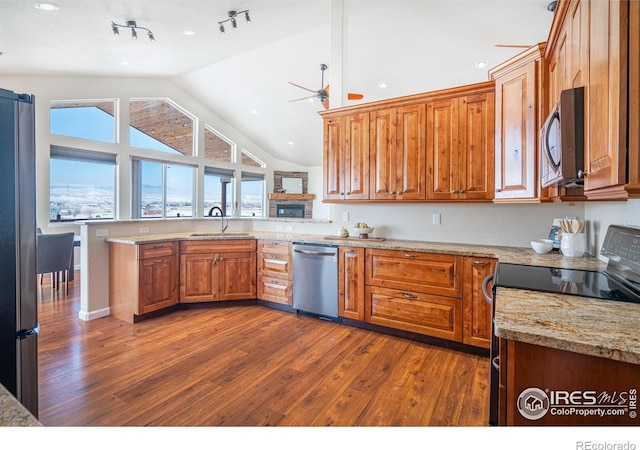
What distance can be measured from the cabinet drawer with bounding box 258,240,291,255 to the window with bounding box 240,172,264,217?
4.96 meters

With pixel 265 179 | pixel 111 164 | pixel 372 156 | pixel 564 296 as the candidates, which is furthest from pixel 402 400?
pixel 265 179

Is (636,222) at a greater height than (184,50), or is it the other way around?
(184,50)

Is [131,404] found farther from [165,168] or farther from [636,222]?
[165,168]

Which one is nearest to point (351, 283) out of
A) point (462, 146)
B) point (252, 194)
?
point (462, 146)

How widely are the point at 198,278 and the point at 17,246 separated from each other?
2.54 metres

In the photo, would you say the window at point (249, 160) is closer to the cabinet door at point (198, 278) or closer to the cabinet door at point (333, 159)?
the cabinet door at point (198, 278)

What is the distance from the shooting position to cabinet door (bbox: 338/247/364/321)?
3.19m

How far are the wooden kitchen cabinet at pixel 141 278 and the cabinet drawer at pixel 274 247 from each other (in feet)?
3.21

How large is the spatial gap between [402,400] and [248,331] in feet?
5.45

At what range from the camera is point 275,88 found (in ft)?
21.0

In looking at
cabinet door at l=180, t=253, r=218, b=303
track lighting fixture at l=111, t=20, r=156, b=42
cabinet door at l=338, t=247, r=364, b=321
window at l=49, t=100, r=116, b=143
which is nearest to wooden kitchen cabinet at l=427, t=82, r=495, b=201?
cabinet door at l=338, t=247, r=364, b=321

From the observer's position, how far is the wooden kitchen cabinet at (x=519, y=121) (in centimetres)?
233

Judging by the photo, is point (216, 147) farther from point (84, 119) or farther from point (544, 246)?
point (544, 246)

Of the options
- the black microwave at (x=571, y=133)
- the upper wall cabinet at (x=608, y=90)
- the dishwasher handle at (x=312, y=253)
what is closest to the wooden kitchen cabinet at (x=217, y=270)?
the dishwasher handle at (x=312, y=253)
